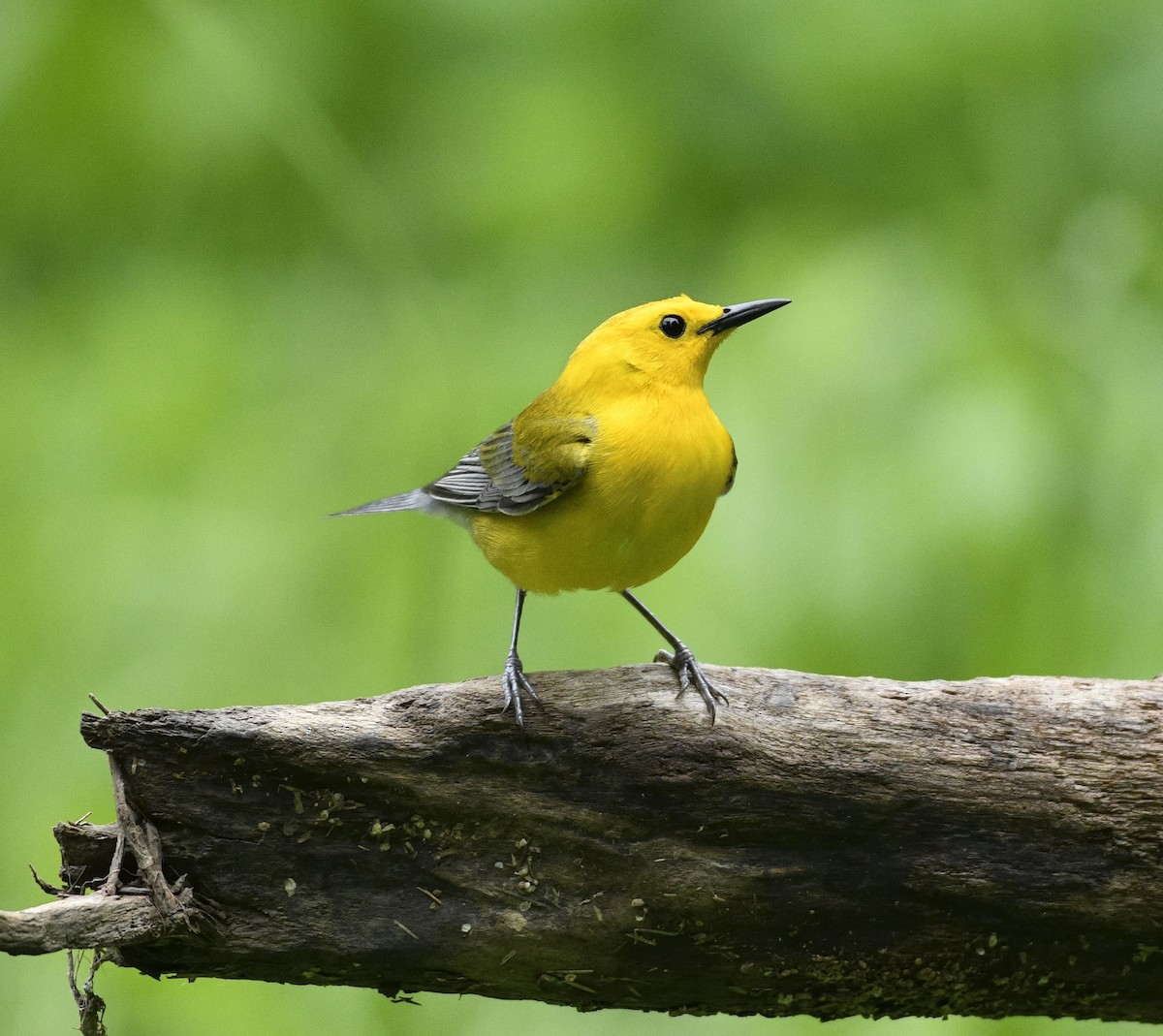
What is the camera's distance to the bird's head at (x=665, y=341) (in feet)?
13.1

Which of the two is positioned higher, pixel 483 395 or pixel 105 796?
pixel 483 395

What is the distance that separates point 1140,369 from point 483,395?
110 inches

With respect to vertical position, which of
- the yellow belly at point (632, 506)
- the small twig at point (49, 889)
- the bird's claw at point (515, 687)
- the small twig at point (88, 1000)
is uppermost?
the yellow belly at point (632, 506)

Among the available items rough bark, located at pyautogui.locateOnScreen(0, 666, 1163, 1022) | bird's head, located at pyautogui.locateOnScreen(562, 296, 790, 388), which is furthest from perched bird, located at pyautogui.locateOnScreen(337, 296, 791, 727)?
rough bark, located at pyautogui.locateOnScreen(0, 666, 1163, 1022)

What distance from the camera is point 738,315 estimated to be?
3.96 metres

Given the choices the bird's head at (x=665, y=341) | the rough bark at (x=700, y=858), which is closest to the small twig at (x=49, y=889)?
the rough bark at (x=700, y=858)

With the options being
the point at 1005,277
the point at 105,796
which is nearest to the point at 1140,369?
the point at 1005,277

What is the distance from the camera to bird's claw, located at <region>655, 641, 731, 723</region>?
11.6 ft

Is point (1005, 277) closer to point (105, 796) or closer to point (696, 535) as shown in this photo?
point (696, 535)

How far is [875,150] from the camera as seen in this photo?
5430 millimetres

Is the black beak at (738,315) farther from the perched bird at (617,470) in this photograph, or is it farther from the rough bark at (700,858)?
the rough bark at (700,858)

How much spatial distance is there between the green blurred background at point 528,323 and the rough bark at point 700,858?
161 centimetres

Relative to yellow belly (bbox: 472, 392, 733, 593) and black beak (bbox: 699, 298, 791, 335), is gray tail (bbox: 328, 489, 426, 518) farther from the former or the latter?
black beak (bbox: 699, 298, 791, 335)

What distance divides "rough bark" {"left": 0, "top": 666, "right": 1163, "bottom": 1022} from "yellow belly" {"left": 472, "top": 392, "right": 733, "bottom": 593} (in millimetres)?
528
